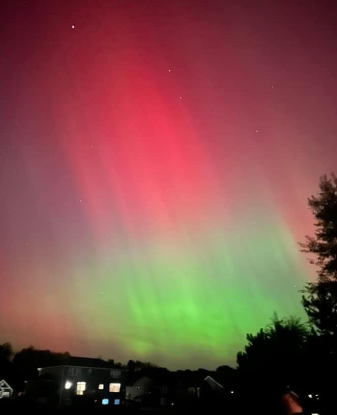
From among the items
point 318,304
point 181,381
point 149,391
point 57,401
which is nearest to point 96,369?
point 57,401

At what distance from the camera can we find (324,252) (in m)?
24.8

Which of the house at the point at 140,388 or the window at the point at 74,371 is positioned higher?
the window at the point at 74,371

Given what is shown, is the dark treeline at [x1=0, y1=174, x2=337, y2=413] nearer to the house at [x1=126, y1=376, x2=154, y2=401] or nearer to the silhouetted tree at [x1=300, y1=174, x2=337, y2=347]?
the silhouetted tree at [x1=300, y1=174, x2=337, y2=347]

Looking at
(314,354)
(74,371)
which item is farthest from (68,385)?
(314,354)

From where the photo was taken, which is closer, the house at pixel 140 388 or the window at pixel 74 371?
the window at pixel 74 371

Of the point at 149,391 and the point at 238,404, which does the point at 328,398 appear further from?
the point at 149,391

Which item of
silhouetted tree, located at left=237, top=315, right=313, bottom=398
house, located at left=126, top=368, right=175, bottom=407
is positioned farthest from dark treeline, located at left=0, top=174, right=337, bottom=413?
house, located at left=126, top=368, right=175, bottom=407

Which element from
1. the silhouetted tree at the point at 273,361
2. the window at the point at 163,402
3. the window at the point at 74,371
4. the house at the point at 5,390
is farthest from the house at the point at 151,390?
the silhouetted tree at the point at 273,361

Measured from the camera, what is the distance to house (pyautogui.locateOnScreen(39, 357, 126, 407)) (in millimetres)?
59347

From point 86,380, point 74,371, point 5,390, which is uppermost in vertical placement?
point 74,371

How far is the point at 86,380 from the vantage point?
62.0 m

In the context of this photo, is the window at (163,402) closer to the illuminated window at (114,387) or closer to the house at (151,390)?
the house at (151,390)

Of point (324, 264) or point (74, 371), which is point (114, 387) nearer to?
point (74, 371)

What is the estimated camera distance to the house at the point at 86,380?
5935 centimetres
